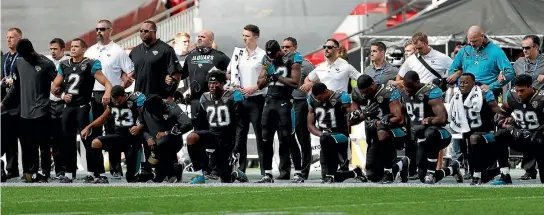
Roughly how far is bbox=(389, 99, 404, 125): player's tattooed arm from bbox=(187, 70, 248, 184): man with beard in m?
2.03

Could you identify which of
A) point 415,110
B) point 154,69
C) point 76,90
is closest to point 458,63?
point 415,110

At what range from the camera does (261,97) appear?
71.3 ft

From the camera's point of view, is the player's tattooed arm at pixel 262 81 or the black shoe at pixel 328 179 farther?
the player's tattooed arm at pixel 262 81

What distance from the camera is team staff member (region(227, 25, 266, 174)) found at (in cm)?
2162

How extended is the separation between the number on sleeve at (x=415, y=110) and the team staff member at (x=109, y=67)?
383 centimetres

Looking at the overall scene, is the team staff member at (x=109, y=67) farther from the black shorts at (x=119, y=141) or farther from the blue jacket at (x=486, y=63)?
the blue jacket at (x=486, y=63)

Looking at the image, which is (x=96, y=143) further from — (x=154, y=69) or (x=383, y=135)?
(x=383, y=135)

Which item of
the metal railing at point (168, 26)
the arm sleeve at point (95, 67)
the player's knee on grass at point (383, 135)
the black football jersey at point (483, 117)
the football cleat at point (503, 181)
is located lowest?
the football cleat at point (503, 181)

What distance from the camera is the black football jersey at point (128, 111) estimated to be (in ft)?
68.8

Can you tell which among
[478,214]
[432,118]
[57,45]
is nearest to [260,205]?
[478,214]

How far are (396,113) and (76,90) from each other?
4.15m

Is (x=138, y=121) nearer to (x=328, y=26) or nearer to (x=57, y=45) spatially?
(x=57, y=45)

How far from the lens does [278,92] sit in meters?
21.2

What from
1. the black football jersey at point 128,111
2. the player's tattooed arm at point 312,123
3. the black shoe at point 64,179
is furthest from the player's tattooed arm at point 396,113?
the black shoe at point 64,179
